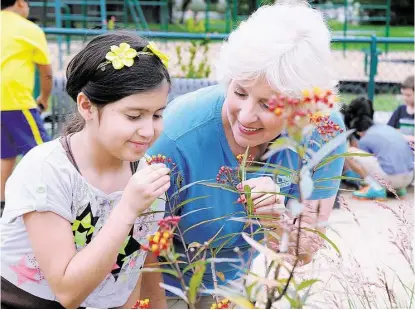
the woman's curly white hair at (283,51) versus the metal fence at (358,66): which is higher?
the woman's curly white hair at (283,51)

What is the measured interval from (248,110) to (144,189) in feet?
1.61

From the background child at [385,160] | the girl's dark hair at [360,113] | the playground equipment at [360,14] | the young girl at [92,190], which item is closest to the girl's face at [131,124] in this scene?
the young girl at [92,190]

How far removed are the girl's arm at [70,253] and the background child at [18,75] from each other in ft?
10.5

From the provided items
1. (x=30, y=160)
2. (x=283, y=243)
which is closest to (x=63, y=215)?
(x=30, y=160)

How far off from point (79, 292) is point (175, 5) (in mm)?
29184

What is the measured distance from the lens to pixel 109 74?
1.81 metres

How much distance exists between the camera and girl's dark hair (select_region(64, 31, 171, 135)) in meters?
1.79

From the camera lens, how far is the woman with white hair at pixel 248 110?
77.4 inches

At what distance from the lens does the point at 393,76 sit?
35.4 ft

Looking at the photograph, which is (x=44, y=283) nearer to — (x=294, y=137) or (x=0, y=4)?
(x=294, y=137)

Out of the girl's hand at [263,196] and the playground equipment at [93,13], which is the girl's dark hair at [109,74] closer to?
the girl's hand at [263,196]

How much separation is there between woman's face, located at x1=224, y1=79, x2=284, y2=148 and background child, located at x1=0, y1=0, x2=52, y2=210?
298 centimetres

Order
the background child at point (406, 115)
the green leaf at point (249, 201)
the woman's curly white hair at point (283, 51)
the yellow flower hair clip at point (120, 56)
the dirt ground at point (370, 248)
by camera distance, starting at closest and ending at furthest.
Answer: the green leaf at point (249, 201), the yellow flower hair clip at point (120, 56), the woman's curly white hair at point (283, 51), the dirt ground at point (370, 248), the background child at point (406, 115)

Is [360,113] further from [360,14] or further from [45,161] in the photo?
[360,14]
